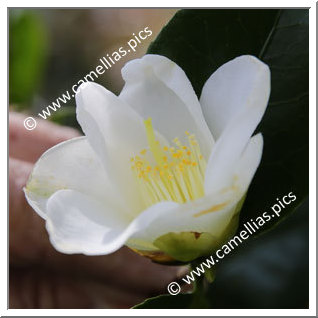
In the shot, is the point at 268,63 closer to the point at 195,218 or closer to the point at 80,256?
the point at 195,218

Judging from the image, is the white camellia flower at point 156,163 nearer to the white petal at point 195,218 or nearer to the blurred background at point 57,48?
the white petal at point 195,218

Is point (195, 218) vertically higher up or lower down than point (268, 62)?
lower down

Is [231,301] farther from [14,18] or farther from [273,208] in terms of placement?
[14,18]

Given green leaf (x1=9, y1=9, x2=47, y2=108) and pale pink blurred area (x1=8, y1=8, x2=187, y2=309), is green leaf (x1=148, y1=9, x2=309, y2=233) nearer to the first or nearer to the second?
pale pink blurred area (x1=8, y1=8, x2=187, y2=309)

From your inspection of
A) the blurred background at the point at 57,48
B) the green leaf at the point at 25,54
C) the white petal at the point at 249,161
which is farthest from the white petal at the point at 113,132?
the green leaf at the point at 25,54

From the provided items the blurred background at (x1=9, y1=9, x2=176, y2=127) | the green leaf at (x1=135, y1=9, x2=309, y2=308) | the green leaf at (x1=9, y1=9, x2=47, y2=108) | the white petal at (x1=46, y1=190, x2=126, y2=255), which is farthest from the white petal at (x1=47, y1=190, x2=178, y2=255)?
the green leaf at (x1=9, y1=9, x2=47, y2=108)

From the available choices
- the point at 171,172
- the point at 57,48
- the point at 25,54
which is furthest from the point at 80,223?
the point at 57,48
